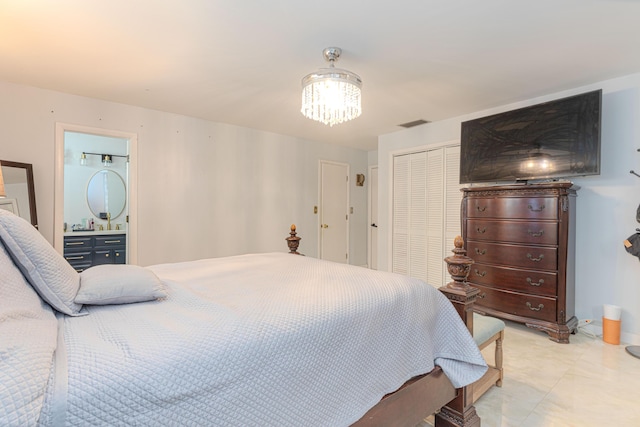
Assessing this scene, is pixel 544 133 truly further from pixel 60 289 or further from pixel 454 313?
pixel 60 289

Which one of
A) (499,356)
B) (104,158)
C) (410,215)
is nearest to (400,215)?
(410,215)

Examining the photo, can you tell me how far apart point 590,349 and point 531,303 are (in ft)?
1.67

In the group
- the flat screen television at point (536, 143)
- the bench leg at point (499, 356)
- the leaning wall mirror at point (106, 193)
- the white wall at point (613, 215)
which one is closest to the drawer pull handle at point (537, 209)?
the flat screen television at point (536, 143)

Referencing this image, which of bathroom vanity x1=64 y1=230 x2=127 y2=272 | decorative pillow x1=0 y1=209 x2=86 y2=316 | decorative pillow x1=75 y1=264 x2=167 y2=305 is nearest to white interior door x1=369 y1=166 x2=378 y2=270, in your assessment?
bathroom vanity x1=64 y1=230 x2=127 y2=272

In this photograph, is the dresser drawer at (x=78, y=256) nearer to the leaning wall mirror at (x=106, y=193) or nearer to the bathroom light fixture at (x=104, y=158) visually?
the leaning wall mirror at (x=106, y=193)

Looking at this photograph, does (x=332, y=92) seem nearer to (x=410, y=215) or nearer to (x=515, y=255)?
(x=515, y=255)

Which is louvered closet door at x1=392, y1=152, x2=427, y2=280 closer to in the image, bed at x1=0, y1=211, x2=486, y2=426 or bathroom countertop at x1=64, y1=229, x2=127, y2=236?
bed at x1=0, y1=211, x2=486, y2=426

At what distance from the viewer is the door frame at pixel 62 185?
311 centimetres

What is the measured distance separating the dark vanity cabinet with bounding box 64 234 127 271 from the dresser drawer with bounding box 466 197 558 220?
465 centimetres

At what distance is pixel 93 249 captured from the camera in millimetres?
4441

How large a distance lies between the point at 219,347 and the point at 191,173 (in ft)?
11.2

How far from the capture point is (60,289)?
1104mm

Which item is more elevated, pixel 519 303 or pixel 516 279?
pixel 516 279

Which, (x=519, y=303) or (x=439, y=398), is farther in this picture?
(x=519, y=303)
